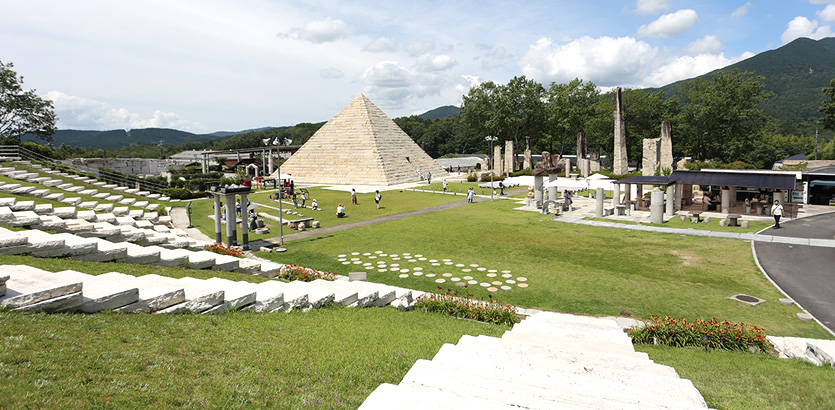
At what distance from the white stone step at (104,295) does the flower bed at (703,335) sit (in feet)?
28.4

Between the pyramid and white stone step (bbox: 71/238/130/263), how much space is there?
40573mm

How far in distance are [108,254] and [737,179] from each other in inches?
1136

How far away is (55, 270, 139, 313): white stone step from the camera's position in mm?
5363

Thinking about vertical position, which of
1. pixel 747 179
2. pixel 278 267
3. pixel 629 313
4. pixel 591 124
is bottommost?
pixel 629 313

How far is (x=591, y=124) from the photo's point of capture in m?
69.1

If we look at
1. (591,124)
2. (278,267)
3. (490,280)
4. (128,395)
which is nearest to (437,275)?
(490,280)

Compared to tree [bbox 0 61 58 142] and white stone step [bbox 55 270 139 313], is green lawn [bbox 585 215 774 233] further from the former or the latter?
tree [bbox 0 61 58 142]

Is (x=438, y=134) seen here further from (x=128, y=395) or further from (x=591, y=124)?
(x=128, y=395)

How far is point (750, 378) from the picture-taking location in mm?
5715

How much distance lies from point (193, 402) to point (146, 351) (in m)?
1.34

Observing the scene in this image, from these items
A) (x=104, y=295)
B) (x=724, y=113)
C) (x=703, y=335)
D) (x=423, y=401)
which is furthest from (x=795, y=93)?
(x=104, y=295)

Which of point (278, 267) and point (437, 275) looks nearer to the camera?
point (278, 267)

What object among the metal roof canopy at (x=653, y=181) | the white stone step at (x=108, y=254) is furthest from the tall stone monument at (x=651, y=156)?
the white stone step at (x=108, y=254)

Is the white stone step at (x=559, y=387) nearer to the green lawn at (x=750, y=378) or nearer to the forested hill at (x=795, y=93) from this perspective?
the green lawn at (x=750, y=378)
